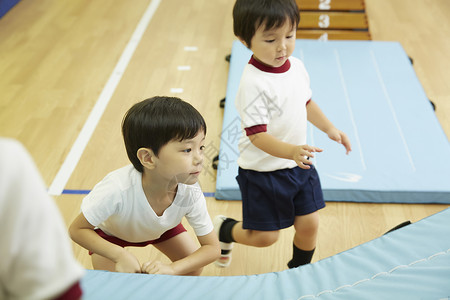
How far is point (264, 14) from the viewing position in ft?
4.75

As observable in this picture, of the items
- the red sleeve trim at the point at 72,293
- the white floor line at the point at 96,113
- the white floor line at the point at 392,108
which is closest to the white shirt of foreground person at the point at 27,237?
the red sleeve trim at the point at 72,293

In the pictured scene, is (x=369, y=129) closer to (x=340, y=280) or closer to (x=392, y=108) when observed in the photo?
(x=392, y=108)

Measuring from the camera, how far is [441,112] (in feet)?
9.17

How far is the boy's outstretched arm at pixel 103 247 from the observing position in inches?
52.4

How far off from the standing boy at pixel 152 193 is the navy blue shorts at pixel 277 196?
0.86 feet

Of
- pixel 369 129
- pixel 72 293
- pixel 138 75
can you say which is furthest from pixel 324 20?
pixel 72 293

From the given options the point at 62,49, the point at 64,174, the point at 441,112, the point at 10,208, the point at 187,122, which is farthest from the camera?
the point at 62,49

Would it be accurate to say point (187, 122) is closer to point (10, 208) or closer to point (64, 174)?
point (10, 208)

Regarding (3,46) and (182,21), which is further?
Result: (182,21)

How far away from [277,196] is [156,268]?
1.68 feet

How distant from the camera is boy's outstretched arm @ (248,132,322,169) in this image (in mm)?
1405

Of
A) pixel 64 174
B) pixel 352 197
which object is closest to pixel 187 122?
pixel 352 197

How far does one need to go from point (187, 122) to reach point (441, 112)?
81.5 inches

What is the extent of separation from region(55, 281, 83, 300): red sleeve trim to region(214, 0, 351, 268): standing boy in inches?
36.8
